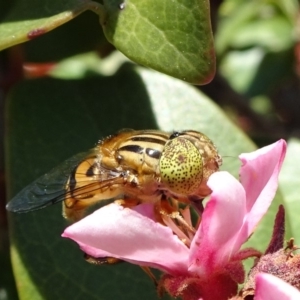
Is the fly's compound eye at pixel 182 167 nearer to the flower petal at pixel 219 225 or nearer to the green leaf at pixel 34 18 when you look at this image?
the flower petal at pixel 219 225

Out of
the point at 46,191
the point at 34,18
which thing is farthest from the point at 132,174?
the point at 34,18

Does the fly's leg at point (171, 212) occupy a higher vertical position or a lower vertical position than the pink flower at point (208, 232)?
lower

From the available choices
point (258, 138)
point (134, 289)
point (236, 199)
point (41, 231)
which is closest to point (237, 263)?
point (236, 199)

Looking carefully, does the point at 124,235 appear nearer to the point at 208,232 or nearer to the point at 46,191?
the point at 208,232

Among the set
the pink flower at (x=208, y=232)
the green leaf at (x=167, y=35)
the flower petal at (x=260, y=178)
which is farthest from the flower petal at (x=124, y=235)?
the green leaf at (x=167, y=35)

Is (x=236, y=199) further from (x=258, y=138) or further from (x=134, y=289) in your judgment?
(x=258, y=138)

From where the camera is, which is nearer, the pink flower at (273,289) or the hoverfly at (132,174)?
the pink flower at (273,289)

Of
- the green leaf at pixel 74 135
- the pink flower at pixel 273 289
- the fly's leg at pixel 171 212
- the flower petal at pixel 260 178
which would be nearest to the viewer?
the pink flower at pixel 273 289
